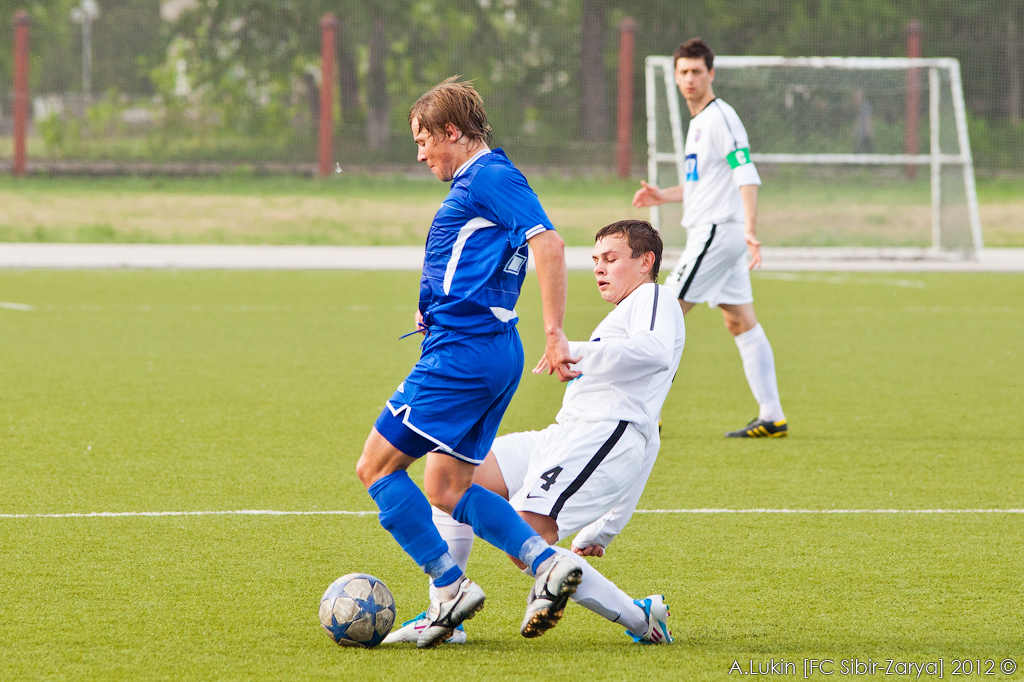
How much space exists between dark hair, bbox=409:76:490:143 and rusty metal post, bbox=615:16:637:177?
70.0ft

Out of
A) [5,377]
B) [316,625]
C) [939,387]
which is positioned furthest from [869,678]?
[5,377]

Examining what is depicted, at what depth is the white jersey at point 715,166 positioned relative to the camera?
6992 mm

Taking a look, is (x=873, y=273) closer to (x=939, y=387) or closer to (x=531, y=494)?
(x=939, y=387)

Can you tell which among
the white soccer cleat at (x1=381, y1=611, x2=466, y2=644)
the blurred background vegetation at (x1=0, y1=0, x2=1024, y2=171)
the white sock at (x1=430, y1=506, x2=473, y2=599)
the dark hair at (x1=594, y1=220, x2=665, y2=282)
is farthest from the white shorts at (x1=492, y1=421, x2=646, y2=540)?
the blurred background vegetation at (x1=0, y1=0, x2=1024, y2=171)

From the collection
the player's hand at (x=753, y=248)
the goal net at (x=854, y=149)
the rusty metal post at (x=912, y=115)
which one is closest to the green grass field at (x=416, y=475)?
the player's hand at (x=753, y=248)

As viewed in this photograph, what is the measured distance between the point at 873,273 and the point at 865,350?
7090 millimetres

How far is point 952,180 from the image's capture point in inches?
700

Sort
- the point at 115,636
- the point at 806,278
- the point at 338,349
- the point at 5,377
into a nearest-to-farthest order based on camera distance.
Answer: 1. the point at 115,636
2. the point at 5,377
3. the point at 338,349
4. the point at 806,278

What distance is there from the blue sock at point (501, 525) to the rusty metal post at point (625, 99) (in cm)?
2150

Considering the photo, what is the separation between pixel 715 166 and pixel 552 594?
4231 millimetres

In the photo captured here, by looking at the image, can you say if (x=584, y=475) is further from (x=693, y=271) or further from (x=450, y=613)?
(x=693, y=271)

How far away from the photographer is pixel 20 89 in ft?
77.8

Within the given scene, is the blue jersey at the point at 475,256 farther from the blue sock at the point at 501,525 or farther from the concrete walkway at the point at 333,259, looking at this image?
the concrete walkway at the point at 333,259

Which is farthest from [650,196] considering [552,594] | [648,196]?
[552,594]
